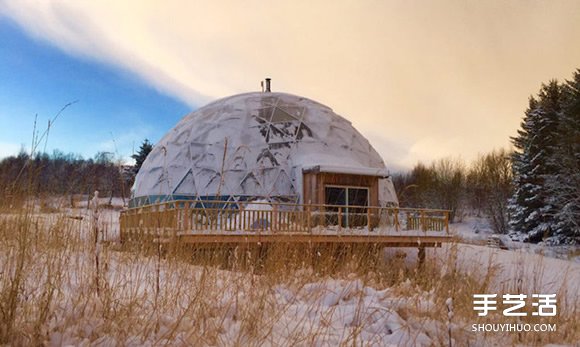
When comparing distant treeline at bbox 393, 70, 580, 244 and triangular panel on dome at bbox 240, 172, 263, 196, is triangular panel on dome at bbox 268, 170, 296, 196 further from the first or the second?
distant treeline at bbox 393, 70, 580, 244

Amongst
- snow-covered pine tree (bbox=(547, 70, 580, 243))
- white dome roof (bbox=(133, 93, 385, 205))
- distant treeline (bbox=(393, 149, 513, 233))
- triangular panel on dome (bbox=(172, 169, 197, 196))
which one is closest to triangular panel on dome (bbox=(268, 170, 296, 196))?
white dome roof (bbox=(133, 93, 385, 205))

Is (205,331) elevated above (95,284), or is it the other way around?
(95,284)

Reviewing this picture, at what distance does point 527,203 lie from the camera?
25734 mm

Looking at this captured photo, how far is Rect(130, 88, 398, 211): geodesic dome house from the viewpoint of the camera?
14.1 metres

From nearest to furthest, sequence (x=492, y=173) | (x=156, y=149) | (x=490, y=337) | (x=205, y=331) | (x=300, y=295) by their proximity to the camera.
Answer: (x=205, y=331) < (x=490, y=337) < (x=300, y=295) < (x=156, y=149) < (x=492, y=173)

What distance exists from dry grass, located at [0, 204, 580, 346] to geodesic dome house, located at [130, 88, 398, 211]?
9197mm

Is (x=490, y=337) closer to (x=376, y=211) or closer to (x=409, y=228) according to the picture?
(x=409, y=228)

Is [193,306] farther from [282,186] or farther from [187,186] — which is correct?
[187,186]

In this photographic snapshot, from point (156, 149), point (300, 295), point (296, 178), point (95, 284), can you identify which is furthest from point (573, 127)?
point (95, 284)

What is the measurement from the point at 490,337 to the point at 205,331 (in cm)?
234

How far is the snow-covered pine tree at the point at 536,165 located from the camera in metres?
24.8

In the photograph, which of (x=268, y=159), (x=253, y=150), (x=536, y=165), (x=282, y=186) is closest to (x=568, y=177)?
(x=536, y=165)

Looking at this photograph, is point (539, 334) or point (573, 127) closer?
point (539, 334)

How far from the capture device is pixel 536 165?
2575 centimetres
